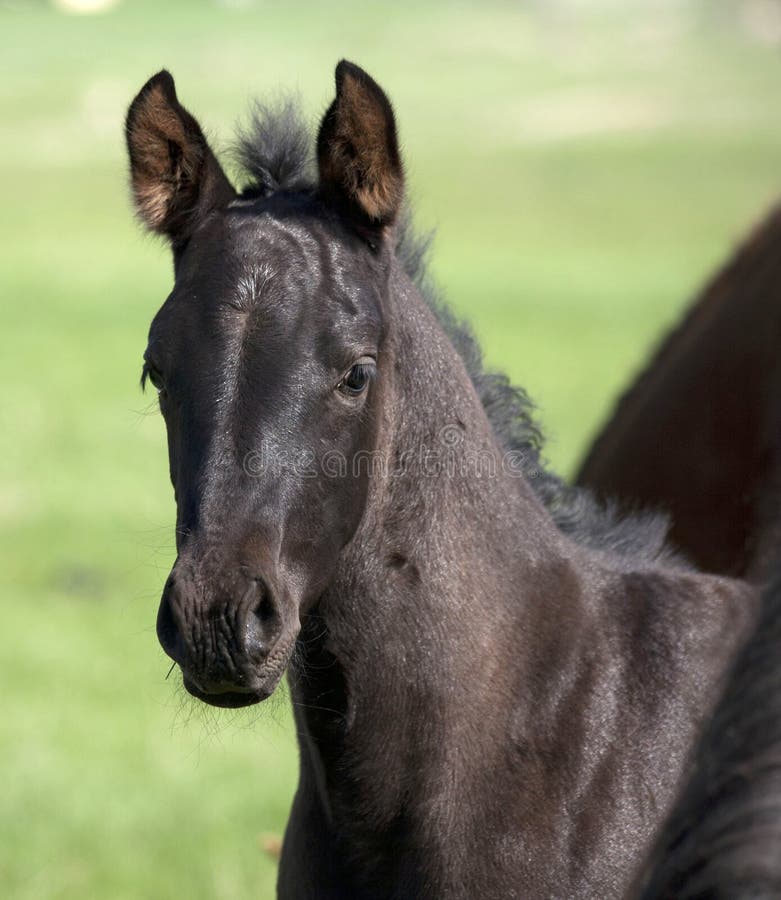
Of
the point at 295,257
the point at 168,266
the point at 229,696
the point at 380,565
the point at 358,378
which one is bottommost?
the point at 168,266

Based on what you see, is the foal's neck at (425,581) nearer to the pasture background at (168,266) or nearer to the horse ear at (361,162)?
the horse ear at (361,162)

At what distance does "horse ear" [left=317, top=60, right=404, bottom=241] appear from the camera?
3.60 meters

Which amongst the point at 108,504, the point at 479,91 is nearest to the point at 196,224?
the point at 108,504

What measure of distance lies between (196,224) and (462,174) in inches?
1523

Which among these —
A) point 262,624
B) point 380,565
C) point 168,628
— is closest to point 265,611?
point 262,624

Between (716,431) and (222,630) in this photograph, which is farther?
(716,431)

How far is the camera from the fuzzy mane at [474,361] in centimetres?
377

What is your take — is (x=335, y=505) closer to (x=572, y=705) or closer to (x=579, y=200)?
(x=572, y=705)

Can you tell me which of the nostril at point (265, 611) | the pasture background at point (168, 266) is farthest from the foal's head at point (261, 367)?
the pasture background at point (168, 266)

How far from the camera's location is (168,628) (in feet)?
10.1

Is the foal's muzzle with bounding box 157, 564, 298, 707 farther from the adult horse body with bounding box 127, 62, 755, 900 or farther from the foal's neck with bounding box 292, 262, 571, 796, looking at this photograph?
the foal's neck with bounding box 292, 262, 571, 796

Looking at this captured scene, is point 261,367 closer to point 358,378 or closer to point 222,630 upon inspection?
point 358,378

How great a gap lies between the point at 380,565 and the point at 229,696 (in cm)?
55

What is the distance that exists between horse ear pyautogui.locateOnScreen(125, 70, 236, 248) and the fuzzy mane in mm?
121
